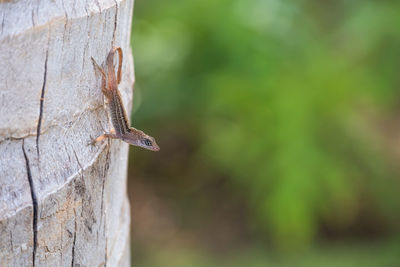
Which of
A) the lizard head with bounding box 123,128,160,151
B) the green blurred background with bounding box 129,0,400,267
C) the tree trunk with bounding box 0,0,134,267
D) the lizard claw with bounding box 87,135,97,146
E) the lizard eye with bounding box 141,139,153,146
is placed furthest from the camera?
the green blurred background with bounding box 129,0,400,267

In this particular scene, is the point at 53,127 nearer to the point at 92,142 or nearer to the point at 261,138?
the point at 92,142

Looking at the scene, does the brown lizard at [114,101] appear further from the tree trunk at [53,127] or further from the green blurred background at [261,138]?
the green blurred background at [261,138]

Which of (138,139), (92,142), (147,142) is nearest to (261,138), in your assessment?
(147,142)

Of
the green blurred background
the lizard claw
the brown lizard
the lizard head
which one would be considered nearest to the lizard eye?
the lizard head

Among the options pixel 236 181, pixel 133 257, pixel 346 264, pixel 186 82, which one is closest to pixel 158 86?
pixel 186 82

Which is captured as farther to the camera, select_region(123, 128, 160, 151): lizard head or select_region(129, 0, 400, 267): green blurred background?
select_region(129, 0, 400, 267): green blurred background

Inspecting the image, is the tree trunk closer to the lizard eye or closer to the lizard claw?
the lizard claw

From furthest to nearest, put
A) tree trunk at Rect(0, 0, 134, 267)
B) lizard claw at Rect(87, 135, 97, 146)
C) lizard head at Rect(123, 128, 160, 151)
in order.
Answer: lizard head at Rect(123, 128, 160, 151) → lizard claw at Rect(87, 135, 97, 146) → tree trunk at Rect(0, 0, 134, 267)

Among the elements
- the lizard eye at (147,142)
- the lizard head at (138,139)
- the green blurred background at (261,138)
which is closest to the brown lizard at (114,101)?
the lizard head at (138,139)
